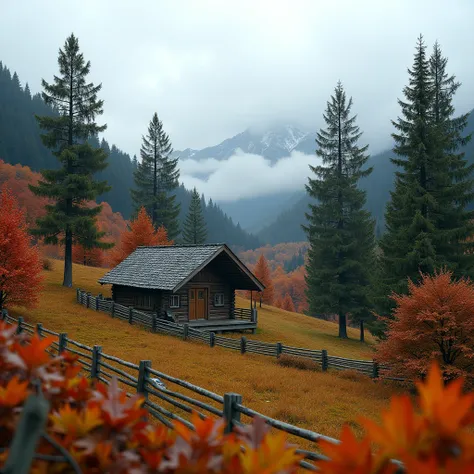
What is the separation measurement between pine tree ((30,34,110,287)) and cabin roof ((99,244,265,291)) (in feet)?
17.0

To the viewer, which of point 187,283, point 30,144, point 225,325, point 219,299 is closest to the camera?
point 187,283

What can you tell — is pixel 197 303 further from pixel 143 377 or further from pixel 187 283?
pixel 143 377

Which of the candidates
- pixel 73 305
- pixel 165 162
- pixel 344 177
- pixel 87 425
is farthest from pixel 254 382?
pixel 165 162

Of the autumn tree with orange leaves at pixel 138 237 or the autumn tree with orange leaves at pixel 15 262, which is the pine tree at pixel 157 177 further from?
the autumn tree with orange leaves at pixel 15 262

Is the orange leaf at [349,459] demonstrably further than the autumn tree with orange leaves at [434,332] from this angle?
No

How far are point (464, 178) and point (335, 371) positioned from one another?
16897 millimetres

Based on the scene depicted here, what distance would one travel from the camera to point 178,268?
1104 inches

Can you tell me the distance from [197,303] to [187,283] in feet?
5.85

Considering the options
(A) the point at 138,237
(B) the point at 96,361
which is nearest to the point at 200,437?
(B) the point at 96,361

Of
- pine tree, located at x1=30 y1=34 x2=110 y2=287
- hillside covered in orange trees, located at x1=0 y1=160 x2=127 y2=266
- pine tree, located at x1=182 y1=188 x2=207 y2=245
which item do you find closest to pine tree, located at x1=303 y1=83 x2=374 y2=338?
pine tree, located at x1=30 y1=34 x2=110 y2=287

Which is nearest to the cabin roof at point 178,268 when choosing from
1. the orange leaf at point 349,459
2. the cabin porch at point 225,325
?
the cabin porch at point 225,325

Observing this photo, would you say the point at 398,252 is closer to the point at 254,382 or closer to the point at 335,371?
the point at 335,371

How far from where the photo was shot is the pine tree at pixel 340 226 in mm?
36062

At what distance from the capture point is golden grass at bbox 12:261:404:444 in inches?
474
